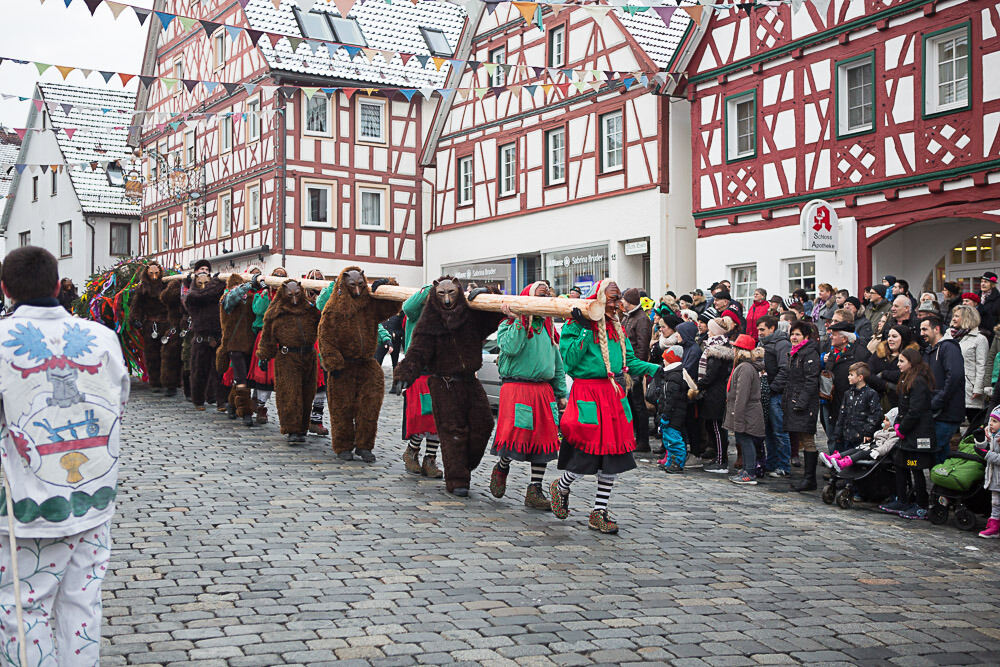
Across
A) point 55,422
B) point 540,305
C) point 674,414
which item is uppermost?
point 540,305

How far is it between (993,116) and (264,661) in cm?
1552

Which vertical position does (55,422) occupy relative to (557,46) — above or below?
below

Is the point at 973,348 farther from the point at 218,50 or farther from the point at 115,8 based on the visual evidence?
the point at 218,50

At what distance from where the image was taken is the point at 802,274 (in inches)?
813

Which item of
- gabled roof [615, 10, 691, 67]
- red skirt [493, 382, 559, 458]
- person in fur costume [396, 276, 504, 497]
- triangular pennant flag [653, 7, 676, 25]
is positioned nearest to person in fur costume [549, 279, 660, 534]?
red skirt [493, 382, 559, 458]

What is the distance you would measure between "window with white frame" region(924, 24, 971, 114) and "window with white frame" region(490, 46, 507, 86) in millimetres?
12690

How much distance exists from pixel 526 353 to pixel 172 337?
9.72 meters

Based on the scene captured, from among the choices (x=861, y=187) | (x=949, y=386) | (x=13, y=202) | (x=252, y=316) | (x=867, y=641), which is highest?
(x=13, y=202)

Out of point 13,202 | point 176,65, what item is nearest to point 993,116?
point 176,65

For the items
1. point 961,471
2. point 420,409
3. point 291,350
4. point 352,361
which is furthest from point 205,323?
point 961,471

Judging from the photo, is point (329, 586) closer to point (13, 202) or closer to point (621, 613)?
point (621, 613)

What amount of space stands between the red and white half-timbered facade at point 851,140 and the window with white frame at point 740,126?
3 centimetres

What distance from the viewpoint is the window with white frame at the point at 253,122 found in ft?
112

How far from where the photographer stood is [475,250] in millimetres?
30625
